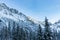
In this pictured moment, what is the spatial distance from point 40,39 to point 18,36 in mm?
12554

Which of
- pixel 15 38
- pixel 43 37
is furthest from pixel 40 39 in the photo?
pixel 15 38

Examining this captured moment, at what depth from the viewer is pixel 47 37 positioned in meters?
41.4

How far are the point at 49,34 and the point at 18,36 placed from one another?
13744 millimetres

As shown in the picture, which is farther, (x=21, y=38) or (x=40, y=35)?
(x=21, y=38)

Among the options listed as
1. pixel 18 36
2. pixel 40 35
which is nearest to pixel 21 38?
pixel 18 36

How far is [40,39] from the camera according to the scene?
41.6 m

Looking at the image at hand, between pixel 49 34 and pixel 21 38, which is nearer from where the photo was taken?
pixel 49 34

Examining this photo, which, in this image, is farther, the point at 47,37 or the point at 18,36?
the point at 18,36

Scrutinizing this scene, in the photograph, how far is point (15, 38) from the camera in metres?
52.0

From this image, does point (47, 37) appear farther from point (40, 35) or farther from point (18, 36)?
point (18, 36)

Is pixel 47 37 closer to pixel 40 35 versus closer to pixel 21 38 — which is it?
pixel 40 35

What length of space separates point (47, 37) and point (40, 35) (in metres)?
1.77

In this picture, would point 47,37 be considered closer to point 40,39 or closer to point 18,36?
point 40,39

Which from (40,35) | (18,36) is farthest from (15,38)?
(40,35)
